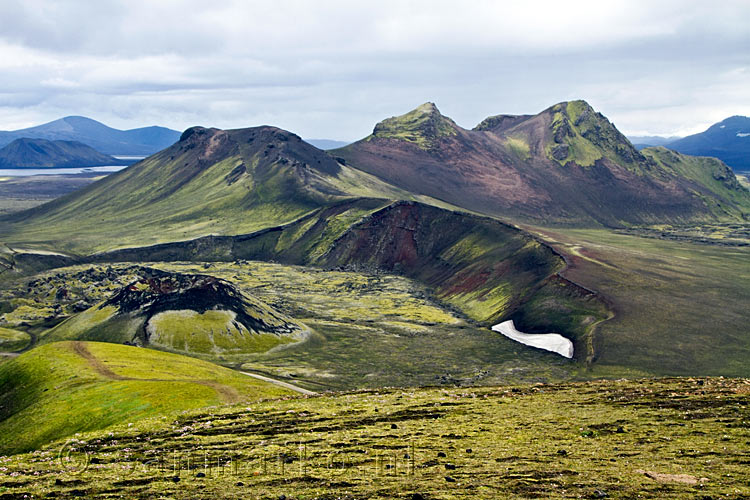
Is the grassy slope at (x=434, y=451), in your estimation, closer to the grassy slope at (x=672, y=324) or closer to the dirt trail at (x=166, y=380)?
the dirt trail at (x=166, y=380)

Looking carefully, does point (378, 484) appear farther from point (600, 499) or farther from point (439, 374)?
point (439, 374)

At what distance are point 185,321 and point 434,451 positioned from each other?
380 feet

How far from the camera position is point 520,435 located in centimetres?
5384

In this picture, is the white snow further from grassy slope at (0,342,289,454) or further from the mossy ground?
grassy slope at (0,342,289,454)

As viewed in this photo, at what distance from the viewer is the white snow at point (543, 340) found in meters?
150

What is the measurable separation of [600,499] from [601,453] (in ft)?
39.8

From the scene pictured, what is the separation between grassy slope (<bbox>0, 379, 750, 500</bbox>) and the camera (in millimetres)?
38062

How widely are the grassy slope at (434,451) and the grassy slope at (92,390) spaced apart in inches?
373

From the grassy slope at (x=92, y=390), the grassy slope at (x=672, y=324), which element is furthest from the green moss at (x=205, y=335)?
the grassy slope at (x=672, y=324)

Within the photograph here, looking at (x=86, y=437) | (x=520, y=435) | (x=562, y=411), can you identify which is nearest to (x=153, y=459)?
(x=86, y=437)

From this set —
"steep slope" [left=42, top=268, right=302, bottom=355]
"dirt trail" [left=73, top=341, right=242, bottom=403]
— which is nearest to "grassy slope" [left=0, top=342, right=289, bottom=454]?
"dirt trail" [left=73, top=341, right=242, bottom=403]

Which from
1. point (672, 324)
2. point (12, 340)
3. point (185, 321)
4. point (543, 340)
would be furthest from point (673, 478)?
point (12, 340)

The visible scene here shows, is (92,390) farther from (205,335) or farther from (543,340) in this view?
(543,340)

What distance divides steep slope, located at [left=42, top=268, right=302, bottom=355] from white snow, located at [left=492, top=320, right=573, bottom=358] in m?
63.1
